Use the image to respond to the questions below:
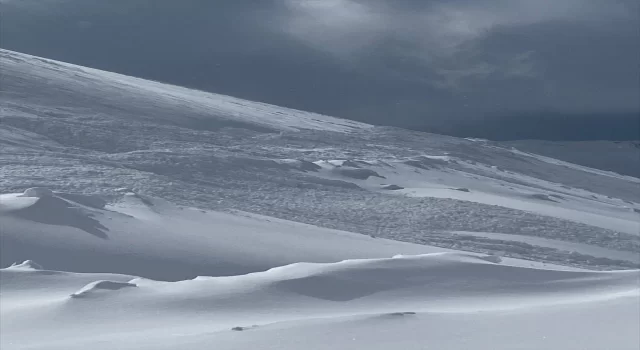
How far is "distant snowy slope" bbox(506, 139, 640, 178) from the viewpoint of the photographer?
68.1ft

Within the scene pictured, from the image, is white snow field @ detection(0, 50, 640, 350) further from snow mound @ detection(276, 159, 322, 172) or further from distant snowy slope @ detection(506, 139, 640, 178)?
distant snowy slope @ detection(506, 139, 640, 178)

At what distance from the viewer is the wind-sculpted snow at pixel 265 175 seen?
225 inches

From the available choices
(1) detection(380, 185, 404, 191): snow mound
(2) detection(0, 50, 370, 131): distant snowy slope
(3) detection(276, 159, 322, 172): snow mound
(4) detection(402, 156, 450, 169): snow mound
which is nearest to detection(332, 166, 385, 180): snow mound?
(3) detection(276, 159, 322, 172): snow mound

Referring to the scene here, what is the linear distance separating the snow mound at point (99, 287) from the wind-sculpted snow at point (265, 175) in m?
0.82

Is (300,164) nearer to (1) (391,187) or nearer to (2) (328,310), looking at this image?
(1) (391,187)

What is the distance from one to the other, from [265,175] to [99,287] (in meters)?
4.12

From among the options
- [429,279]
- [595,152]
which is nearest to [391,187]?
[429,279]

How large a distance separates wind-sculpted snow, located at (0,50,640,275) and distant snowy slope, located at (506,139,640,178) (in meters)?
9.16

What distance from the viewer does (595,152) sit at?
23.3 metres

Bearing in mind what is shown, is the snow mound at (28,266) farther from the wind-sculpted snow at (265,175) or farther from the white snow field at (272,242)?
the wind-sculpted snow at (265,175)

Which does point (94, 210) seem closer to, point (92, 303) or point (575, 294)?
point (92, 303)

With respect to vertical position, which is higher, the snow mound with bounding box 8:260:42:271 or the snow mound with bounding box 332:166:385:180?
the snow mound with bounding box 332:166:385:180

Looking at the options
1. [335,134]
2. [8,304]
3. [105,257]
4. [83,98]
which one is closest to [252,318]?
[8,304]

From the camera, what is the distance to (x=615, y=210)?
9.21 meters
